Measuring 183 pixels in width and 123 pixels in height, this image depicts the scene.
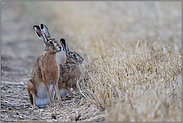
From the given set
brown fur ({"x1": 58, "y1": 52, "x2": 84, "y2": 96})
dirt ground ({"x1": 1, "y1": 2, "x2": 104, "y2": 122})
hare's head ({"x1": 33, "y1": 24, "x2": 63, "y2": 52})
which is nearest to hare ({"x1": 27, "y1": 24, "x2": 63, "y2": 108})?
→ hare's head ({"x1": 33, "y1": 24, "x2": 63, "y2": 52})

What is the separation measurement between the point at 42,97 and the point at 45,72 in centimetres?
62

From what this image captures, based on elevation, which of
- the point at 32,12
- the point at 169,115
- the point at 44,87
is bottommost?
the point at 169,115

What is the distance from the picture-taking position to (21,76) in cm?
710

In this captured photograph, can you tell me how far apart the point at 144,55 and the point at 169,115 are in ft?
7.97

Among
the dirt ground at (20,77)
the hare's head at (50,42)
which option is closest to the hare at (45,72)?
the hare's head at (50,42)

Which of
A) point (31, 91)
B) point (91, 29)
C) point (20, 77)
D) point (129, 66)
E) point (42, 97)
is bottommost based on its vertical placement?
point (42, 97)

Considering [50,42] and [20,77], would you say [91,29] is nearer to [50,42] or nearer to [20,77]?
[20,77]

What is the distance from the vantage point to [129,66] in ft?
16.8

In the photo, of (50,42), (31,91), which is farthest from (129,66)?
(31,91)

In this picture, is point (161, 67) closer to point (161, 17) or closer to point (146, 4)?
point (161, 17)

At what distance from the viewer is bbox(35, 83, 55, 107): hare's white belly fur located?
4969 millimetres

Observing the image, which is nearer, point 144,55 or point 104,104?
point 104,104

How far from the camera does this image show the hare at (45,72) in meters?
4.77

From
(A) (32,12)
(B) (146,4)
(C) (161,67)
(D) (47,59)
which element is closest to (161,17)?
(B) (146,4)
